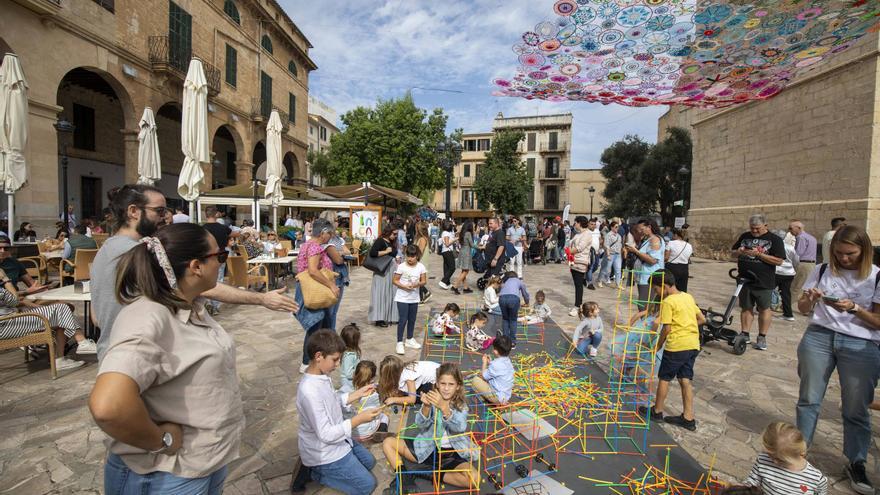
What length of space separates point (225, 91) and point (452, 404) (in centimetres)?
2022

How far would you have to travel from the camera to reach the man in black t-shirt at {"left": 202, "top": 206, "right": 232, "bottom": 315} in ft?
13.5

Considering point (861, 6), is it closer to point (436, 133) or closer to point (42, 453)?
point (42, 453)

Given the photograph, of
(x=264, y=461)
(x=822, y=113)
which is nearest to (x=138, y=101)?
(x=264, y=461)

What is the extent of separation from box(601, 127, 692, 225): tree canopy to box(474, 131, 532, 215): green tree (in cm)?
811

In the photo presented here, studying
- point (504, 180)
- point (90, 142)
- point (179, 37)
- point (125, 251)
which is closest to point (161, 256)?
point (125, 251)

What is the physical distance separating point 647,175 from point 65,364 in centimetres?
2996

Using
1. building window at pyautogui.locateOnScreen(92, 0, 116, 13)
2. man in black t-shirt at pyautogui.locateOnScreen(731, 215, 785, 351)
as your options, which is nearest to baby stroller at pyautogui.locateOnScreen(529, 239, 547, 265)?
man in black t-shirt at pyautogui.locateOnScreen(731, 215, 785, 351)

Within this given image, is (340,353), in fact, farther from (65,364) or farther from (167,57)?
(167,57)

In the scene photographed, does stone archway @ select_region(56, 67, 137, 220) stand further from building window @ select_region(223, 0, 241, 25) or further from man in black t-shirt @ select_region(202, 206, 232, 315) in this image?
man in black t-shirt @ select_region(202, 206, 232, 315)

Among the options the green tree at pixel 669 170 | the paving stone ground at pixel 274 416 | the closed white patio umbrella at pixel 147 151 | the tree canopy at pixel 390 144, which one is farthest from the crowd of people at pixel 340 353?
the green tree at pixel 669 170

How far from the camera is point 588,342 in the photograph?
5.79 metres

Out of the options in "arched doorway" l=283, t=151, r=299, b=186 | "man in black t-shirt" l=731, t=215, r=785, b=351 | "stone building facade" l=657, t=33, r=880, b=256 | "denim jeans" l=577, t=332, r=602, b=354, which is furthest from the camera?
"arched doorway" l=283, t=151, r=299, b=186

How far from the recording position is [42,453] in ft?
10.1

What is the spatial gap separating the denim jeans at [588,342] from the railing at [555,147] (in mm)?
40780
